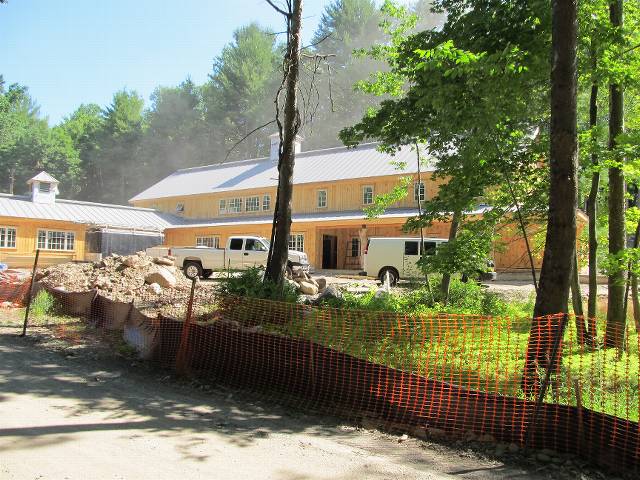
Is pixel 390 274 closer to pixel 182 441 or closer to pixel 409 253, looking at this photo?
pixel 409 253

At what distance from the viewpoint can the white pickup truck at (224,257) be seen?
21.2 metres

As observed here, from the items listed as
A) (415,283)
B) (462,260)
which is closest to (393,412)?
(462,260)

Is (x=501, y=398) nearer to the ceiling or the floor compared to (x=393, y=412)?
nearer to the ceiling

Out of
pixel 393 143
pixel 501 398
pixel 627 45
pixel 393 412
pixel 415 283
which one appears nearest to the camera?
pixel 501 398

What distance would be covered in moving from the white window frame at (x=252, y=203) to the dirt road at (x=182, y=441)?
29.3 m

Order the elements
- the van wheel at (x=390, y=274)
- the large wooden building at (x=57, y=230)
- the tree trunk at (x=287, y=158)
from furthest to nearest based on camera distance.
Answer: the large wooden building at (x=57, y=230) < the van wheel at (x=390, y=274) < the tree trunk at (x=287, y=158)

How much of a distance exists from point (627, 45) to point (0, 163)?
257ft

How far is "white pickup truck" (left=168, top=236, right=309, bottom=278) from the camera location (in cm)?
2116

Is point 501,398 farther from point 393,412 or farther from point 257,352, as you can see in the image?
point 257,352

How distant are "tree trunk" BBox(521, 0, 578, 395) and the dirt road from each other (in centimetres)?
244

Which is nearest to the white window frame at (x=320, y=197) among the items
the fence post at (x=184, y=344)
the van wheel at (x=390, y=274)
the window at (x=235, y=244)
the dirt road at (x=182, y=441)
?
the window at (x=235, y=244)

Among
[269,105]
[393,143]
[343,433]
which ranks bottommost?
[343,433]

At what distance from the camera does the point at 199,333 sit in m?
7.43

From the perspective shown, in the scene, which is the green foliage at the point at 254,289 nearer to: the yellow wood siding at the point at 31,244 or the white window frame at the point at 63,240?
the yellow wood siding at the point at 31,244
